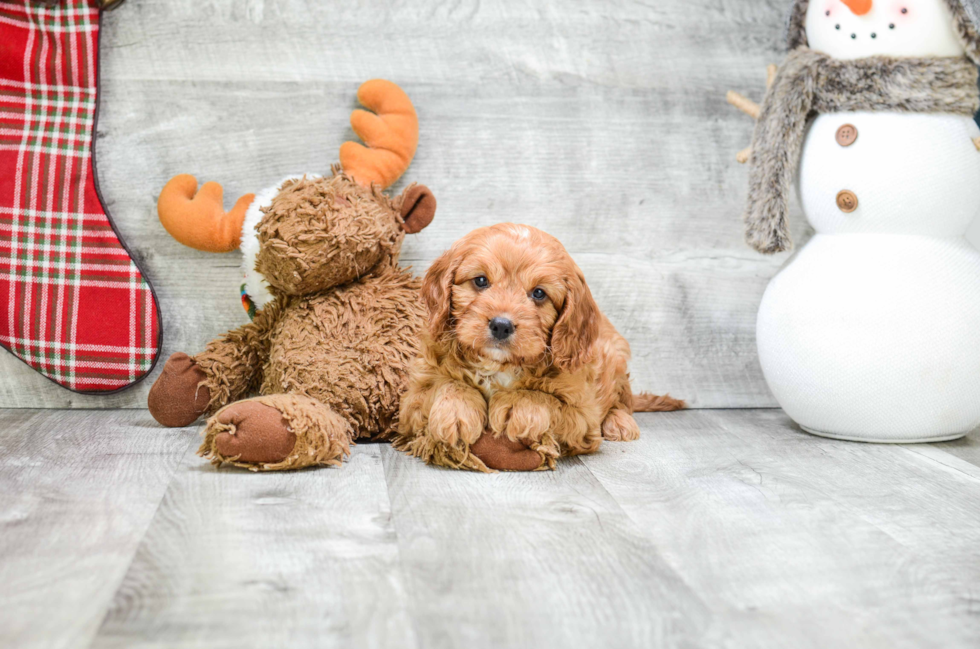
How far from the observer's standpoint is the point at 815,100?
1847mm

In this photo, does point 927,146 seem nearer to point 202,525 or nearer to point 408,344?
point 408,344

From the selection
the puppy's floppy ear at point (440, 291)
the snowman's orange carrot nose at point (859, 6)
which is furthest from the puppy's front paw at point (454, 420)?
the snowman's orange carrot nose at point (859, 6)

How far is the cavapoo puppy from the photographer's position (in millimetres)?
1472

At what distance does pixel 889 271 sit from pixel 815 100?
1.36ft

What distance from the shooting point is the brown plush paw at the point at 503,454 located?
1553 millimetres

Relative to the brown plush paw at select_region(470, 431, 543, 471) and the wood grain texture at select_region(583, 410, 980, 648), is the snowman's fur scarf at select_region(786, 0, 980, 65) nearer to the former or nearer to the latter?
the wood grain texture at select_region(583, 410, 980, 648)

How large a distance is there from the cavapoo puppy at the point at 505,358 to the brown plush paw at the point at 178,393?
1.61 feet

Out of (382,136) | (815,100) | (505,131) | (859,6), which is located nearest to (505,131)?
(505,131)

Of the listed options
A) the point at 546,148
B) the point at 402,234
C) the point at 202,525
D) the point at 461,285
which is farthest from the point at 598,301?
the point at 202,525

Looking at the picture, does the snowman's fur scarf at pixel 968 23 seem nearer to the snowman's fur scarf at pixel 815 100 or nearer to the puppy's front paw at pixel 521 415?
the snowman's fur scarf at pixel 815 100

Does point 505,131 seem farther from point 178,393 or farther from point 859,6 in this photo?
point 178,393

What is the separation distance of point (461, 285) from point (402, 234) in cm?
39

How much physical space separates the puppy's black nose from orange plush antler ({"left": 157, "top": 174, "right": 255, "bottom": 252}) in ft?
2.41

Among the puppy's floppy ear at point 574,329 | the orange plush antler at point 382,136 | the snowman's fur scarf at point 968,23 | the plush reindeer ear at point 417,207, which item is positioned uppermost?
the snowman's fur scarf at point 968,23
